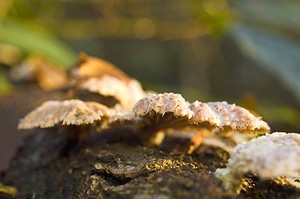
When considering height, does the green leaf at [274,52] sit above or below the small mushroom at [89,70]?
above

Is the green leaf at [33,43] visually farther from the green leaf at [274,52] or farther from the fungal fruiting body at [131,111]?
the fungal fruiting body at [131,111]

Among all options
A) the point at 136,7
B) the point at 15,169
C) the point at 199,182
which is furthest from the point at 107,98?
the point at 136,7

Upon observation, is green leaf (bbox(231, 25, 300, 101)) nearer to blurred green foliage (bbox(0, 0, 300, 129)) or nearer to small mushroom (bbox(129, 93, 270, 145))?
blurred green foliage (bbox(0, 0, 300, 129))

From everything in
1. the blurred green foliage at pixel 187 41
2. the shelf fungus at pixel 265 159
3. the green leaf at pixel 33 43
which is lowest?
the shelf fungus at pixel 265 159

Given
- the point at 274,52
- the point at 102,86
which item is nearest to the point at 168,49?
the point at 274,52

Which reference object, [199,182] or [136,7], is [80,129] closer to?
[199,182]

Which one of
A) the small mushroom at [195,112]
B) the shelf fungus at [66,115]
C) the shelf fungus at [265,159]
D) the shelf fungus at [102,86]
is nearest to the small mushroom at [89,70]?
the shelf fungus at [102,86]

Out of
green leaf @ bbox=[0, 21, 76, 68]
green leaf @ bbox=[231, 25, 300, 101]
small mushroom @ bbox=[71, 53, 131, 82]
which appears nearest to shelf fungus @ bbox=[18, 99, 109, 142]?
small mushroom @ bbox=[71, 53, 131, 82]
